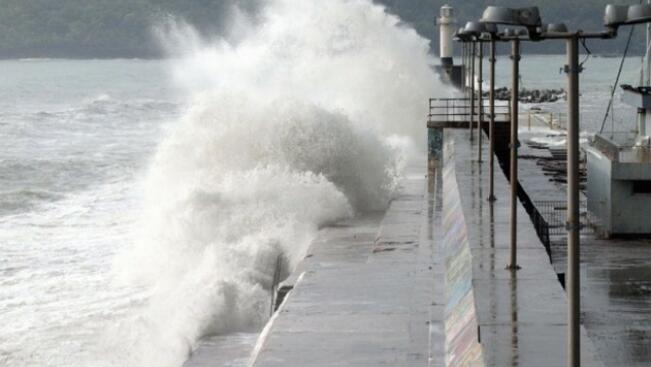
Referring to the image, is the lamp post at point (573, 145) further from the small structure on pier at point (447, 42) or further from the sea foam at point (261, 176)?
the small structure on pier at point (447, 42)

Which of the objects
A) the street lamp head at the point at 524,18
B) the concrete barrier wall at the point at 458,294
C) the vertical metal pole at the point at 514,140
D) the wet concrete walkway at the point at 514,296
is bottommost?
the concrete barrier wall at the point at 458,294

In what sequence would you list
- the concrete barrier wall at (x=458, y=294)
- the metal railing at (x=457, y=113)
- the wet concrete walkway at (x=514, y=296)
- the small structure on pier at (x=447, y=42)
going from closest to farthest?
1. the wet concrete walkway at (x=514, y=296)
2. the concrete barrier wall at (x=458, y=294)
3. the metal railing at (x=457, y=113)
4. the small structure on pier at (x=447, y=42)

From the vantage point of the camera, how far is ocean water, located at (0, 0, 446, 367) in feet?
64.5

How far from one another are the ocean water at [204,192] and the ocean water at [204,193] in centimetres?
5

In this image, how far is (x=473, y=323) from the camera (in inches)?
567

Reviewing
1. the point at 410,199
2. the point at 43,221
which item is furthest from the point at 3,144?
the point at 410,199

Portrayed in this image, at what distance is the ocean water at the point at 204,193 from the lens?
19.7 m

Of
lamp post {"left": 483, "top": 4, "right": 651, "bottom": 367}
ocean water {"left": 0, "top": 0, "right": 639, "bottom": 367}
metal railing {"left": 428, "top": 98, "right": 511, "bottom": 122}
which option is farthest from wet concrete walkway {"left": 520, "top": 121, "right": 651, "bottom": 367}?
metal railing {"left": 428, "top": 98, "right": 511, "bottom": 122}

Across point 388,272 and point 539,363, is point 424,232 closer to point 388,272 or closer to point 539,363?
point 388,272

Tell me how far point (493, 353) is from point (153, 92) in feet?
368

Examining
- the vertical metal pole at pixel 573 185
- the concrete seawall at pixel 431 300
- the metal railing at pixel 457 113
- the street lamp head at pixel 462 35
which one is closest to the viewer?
the vertical metal pole at pixel 573 185

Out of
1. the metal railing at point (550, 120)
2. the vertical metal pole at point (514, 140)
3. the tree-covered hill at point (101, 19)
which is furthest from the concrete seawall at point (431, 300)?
the tree-covered hill at point (101, 19)

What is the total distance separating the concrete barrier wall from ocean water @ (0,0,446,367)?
2.68 metres

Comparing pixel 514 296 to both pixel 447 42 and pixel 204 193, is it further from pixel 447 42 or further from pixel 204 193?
pixel 447 42
